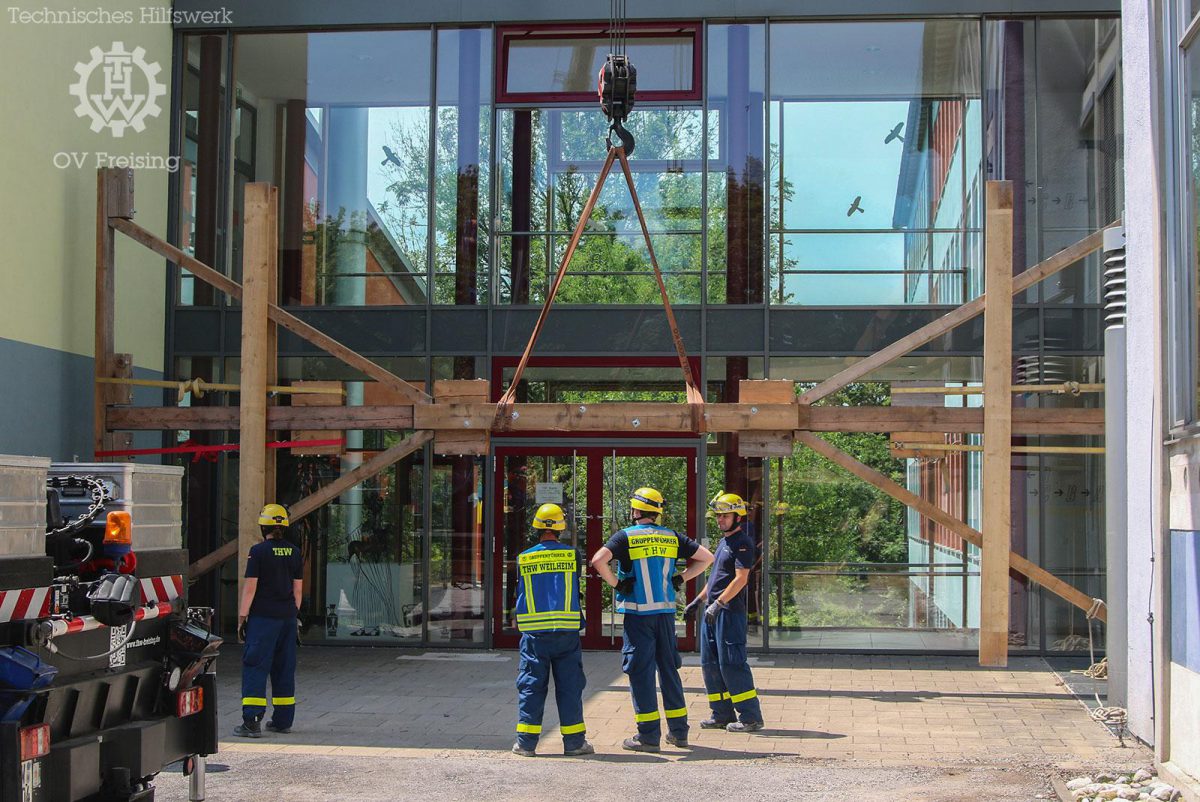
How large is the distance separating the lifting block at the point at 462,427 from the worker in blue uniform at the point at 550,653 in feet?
8.74

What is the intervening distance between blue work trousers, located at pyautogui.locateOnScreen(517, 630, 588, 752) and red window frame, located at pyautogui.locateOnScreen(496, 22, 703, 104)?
7.84 metres

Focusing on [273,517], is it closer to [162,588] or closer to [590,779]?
[162,588]

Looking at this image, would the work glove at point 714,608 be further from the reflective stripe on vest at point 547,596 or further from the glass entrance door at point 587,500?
the glass entrance door at point 587,500

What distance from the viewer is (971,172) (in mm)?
15047

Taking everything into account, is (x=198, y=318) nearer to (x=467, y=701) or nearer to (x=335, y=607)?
(x=335, y=607)

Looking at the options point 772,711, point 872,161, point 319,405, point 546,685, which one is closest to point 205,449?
point 319,405

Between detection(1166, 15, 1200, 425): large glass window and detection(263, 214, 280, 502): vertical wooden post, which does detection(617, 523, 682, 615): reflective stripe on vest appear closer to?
detection(1166, 15, 1200, 425): large glass window

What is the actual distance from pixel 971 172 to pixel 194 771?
35.9 ft

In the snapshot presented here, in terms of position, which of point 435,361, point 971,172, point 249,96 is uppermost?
point 249,96

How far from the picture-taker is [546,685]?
30.6 ft

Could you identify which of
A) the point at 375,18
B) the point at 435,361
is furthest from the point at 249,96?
the point at 435,361

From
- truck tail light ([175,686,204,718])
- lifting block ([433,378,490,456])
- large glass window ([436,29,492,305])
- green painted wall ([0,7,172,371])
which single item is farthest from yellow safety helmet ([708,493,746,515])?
green painted wall ([0,7,172,371])

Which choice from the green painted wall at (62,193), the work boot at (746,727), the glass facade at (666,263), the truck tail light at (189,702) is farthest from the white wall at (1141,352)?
the green painted wall at (62,193)

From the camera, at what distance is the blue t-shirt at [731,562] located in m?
10.3
